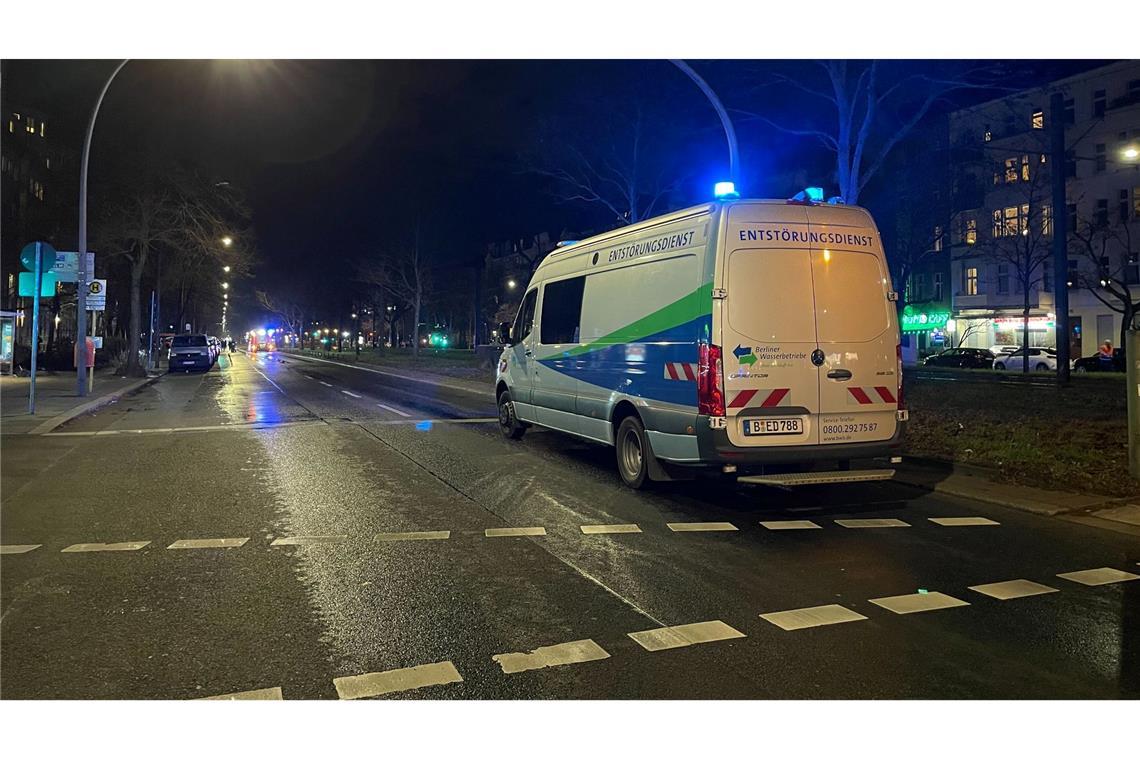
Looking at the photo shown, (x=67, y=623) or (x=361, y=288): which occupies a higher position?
(x=361, y=288)

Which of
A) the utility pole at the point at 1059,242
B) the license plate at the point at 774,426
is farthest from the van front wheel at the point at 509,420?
the utility pole at the point at 1059,242

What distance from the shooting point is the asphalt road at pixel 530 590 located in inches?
152

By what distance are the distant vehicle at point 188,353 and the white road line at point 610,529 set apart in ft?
117

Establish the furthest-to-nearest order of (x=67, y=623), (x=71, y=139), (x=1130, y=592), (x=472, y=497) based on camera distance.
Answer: (x=71, y=139), (x=472, y=497), (x=1130, y=592), (x=67, y=623)

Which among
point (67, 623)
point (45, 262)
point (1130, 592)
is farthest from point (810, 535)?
point (45, 262)

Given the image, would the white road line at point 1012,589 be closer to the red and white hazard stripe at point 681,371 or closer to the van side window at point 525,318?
the red and white hazard stripe at point 681,371

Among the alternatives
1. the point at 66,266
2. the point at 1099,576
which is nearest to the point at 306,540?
the point at 1099,576

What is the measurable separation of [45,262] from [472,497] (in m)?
13.9

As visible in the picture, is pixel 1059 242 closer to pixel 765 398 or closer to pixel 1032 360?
pixel 1032 360

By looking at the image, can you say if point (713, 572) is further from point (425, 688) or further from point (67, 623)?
point (67, 623)

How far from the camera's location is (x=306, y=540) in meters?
6.47

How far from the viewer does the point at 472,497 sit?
27.1 ft

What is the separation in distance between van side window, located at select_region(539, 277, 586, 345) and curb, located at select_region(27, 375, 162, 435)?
9.17 meters

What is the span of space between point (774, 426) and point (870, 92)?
12.6 metres
